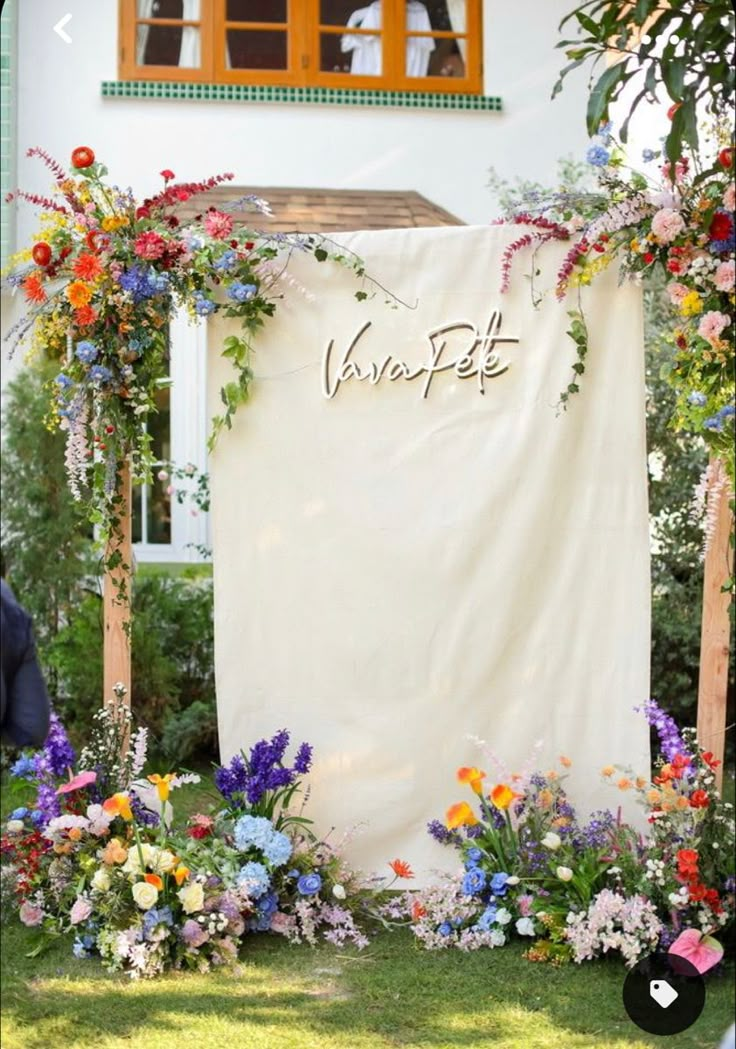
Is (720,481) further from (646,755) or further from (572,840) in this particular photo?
(572,840)

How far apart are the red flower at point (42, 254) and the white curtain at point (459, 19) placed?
4675 mm

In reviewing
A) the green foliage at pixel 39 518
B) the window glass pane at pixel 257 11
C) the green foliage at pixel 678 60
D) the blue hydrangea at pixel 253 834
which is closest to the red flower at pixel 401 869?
the blue hydrangea at pixel 253 834

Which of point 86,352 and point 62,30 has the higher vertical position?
point 62,30

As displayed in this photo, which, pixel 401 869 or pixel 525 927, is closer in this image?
pixel 525 927

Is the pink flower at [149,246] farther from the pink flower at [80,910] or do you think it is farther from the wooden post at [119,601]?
the pink flower at [80,910]

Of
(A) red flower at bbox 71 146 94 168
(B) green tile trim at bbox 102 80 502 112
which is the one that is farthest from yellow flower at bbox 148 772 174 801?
(B) green tile trim at bbox 102 80 502 112

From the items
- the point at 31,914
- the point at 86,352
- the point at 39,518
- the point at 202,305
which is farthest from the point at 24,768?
the point at 39,518

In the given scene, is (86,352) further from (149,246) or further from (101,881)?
(101,881)

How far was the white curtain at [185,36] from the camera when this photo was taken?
7.89m

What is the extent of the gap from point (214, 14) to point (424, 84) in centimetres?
132

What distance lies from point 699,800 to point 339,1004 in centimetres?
120

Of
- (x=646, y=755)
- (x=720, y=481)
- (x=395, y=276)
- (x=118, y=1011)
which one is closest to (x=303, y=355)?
(x=395, y=276)

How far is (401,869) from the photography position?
4.35 metres

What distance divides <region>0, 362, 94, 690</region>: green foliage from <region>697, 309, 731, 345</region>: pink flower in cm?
368
